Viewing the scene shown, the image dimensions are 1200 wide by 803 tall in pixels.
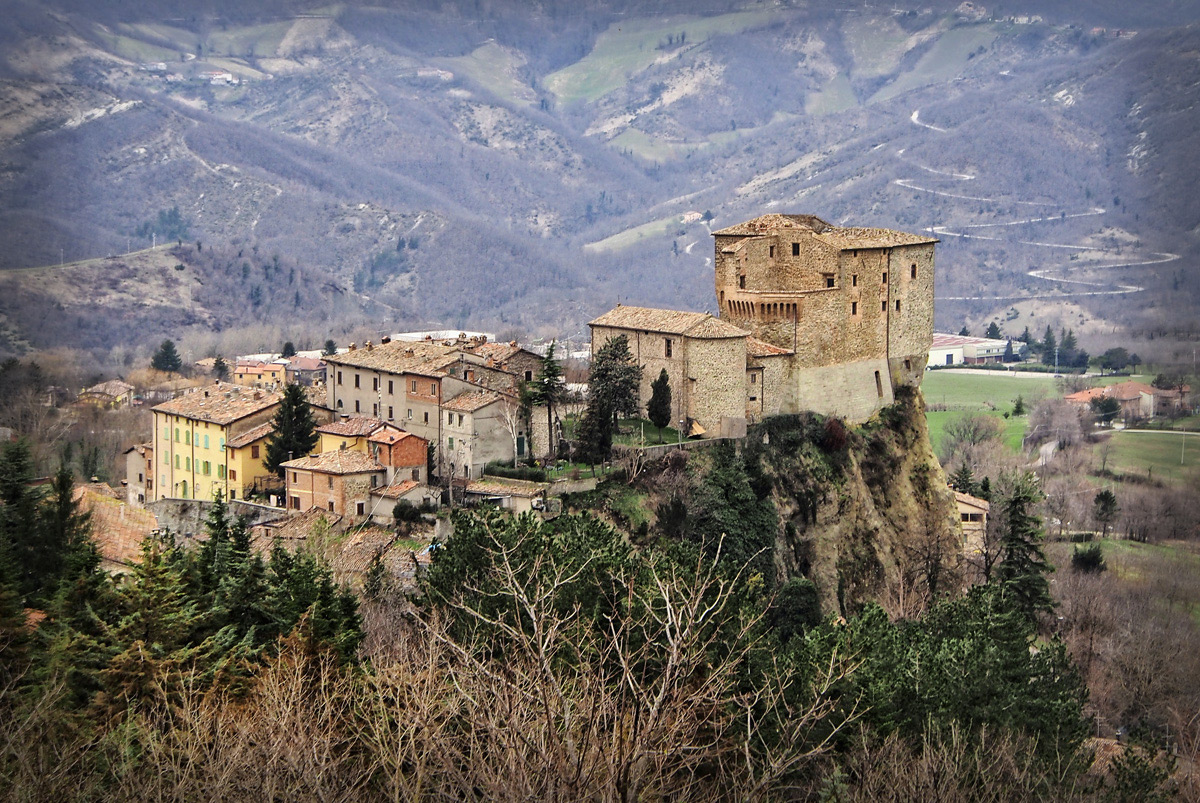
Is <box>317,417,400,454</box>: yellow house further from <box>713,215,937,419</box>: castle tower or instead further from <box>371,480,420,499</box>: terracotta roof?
<box>713,215,937,419</box>: castle tower

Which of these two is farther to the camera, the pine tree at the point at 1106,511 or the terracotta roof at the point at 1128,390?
the terracotta roof at the point at 1128,390

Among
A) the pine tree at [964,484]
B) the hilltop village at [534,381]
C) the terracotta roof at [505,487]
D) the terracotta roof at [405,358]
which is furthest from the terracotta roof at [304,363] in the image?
the terracotta roof at [505,487]

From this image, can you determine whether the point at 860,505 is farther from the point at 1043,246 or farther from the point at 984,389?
the point at 1043,246

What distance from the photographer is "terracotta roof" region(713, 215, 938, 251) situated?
173 ft

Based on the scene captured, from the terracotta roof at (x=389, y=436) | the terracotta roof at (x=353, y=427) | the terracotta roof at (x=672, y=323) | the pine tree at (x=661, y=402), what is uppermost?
the terracotta roof at (x=672, y=323)

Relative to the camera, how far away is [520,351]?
4916cm

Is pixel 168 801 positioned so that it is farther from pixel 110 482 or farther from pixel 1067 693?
pixel 110 482

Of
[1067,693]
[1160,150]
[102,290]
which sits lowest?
[1067,693]

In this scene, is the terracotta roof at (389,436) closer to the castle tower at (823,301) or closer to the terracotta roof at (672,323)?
the terracotta roof at (672,323)

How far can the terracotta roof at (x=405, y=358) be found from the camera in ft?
157

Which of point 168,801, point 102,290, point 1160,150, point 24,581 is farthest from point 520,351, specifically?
point 1160,150

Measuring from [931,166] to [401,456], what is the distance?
160464 mm

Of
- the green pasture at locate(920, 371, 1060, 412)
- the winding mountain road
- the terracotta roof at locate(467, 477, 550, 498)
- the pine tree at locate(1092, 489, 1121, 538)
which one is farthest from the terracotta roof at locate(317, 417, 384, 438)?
the winding mountain road

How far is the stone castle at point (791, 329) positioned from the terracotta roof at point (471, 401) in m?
5.25
